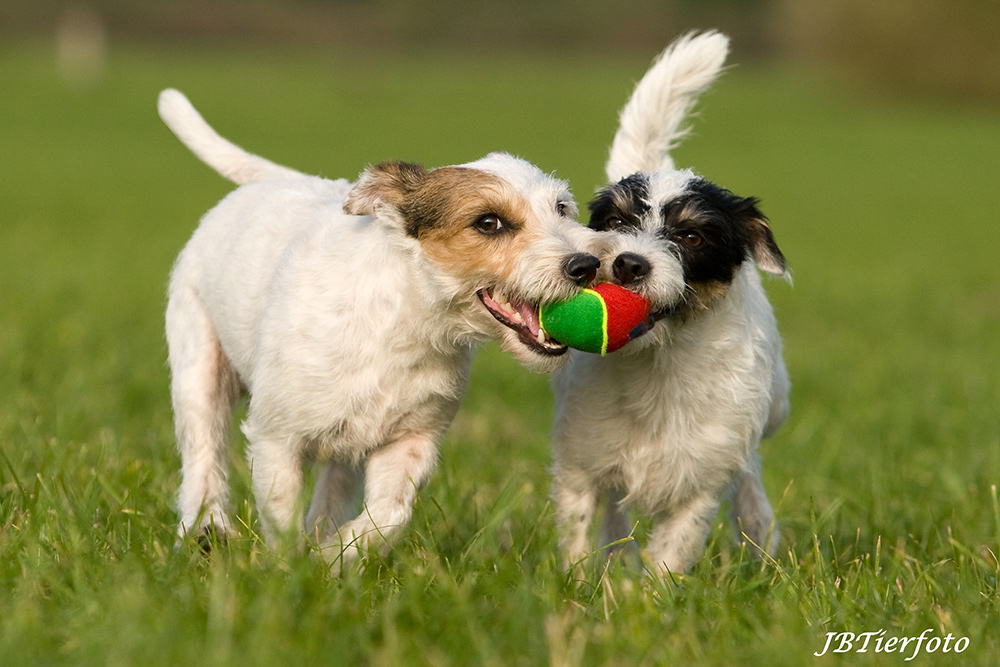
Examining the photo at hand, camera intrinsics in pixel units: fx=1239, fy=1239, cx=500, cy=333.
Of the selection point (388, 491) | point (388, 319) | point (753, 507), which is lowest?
point (753, 507)

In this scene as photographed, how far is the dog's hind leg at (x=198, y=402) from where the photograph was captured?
4.39 metres

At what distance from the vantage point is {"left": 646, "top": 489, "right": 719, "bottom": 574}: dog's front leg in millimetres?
4328

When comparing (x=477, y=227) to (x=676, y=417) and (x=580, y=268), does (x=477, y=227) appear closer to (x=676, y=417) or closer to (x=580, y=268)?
(x=580, y=268)

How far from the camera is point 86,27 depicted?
55500 millimetres

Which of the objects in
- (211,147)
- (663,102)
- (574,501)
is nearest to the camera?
(574,501)

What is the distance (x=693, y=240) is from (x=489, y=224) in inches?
31.6

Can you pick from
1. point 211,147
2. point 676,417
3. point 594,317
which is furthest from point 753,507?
point 211,147

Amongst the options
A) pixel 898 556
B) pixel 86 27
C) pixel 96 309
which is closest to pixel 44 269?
pixel 96 309

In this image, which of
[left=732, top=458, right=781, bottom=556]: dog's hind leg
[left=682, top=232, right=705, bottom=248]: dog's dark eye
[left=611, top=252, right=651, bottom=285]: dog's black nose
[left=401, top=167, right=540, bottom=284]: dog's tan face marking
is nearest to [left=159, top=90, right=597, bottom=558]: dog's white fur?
[left=401, top=167, right=540, bottom=284]: dog's tan face marking

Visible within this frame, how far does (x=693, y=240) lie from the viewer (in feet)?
14.0

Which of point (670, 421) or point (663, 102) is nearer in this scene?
point (670, 421)

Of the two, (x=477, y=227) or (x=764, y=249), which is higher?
(x=477, y=227)

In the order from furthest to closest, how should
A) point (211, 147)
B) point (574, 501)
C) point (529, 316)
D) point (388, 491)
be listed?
point (211, 147)
point (574, 501)
point (388, 491)
point (529, 316)

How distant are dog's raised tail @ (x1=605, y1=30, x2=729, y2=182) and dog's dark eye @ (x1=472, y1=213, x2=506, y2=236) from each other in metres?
1.30
